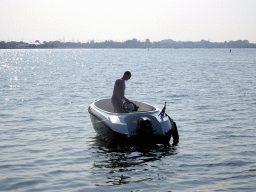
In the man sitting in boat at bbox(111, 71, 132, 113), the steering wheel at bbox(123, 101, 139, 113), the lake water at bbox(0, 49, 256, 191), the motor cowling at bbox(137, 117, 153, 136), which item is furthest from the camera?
the steering wheel at bbox(123, 101, 139, 113)

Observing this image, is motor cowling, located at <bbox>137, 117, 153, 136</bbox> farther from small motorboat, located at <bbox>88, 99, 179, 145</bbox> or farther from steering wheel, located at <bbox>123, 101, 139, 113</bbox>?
steering wheel, located at <bbox>123, 101, 139, 113</bbox>

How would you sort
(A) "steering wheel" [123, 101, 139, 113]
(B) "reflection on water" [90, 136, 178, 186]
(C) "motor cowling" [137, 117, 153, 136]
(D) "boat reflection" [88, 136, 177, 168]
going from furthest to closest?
(A) "steering wheel" [123, 101, 139, 113]
(C) "motor cowling" [137, 117, 153, 136]
(D) "boat reflection" [88, 136, 177, 168]
(B) "reflection on water" [90, 136, 178, 186]

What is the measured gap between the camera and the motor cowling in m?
10.7

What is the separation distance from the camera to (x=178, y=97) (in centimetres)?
2453

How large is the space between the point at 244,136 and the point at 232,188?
5.41 m

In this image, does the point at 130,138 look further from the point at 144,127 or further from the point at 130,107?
the point at 130,107

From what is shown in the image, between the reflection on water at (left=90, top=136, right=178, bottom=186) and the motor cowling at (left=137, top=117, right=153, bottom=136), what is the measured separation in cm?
67

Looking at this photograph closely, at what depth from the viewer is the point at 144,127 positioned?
10734 mm

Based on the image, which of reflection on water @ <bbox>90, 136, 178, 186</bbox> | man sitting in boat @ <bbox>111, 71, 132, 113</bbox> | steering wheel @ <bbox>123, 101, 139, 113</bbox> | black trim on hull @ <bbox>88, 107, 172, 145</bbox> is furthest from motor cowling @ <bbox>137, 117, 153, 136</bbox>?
steering wheel @ <bbox>123, 101, 139, 113</bbox>

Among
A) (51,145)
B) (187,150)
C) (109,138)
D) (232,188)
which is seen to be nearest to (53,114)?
(51,145)

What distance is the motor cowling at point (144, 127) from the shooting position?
10.7m

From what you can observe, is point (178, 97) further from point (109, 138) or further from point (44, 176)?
point (44, 176)

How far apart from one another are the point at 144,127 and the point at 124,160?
1.24m

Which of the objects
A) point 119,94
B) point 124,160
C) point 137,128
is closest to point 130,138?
point 137,128
